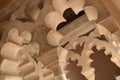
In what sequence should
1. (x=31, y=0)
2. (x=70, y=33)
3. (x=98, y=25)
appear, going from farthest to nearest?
(x=31, y=0) < (x=70, y=33) < (x=98, y=25)

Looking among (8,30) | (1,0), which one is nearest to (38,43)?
(8,30)

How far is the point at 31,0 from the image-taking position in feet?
4.09

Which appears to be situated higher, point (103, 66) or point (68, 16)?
point (68, 16)

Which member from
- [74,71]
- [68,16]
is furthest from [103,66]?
[68,16]

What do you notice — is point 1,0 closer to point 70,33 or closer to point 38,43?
point 38,43

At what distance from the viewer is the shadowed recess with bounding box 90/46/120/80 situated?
3.57 ft

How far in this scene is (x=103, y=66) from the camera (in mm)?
1125

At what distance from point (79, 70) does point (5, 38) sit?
0.36 metres

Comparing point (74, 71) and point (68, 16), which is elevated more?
point (68, 16)

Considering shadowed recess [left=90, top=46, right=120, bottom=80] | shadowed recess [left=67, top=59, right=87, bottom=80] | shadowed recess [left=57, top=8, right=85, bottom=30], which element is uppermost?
shadowed recess [left=57, top=8, right=85, bottom=30]

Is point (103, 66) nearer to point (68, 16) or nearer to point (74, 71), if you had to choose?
point (74, 71)

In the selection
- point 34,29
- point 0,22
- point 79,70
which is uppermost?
point 0,22

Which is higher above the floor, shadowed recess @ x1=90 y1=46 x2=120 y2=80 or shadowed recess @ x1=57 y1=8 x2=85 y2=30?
shadowed recess @ x1=57 y1=8 x2=85 y2=30

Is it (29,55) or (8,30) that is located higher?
(8,30)
